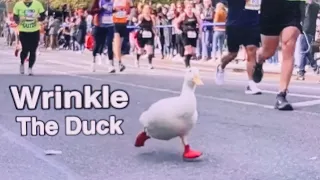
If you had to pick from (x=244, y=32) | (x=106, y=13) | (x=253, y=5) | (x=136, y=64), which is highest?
(x=253, y=5)

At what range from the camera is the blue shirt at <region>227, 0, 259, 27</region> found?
609 cm

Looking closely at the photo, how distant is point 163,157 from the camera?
396 cm

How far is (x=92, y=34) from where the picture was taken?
9.48 metres

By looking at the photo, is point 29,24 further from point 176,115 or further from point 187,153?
point 176,115

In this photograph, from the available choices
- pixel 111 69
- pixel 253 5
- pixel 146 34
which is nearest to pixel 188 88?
pixel 253 5

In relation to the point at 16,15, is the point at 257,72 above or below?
below

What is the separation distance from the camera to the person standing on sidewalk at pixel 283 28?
538cm

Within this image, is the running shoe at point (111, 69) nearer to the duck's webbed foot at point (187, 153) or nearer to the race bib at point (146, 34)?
the race bib at point (146, 34)

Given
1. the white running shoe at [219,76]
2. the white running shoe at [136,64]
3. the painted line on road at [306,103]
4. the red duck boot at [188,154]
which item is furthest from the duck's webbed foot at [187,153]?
the white running shoe at [136,64]

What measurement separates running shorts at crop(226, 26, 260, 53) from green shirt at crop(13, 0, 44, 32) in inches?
68.1

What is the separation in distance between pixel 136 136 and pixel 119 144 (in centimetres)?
9

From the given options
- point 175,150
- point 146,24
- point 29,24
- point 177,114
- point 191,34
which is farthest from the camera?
point 146,24

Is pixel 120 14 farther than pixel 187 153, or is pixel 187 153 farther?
pixel 120 14

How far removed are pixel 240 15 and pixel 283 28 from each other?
702 millimetres
